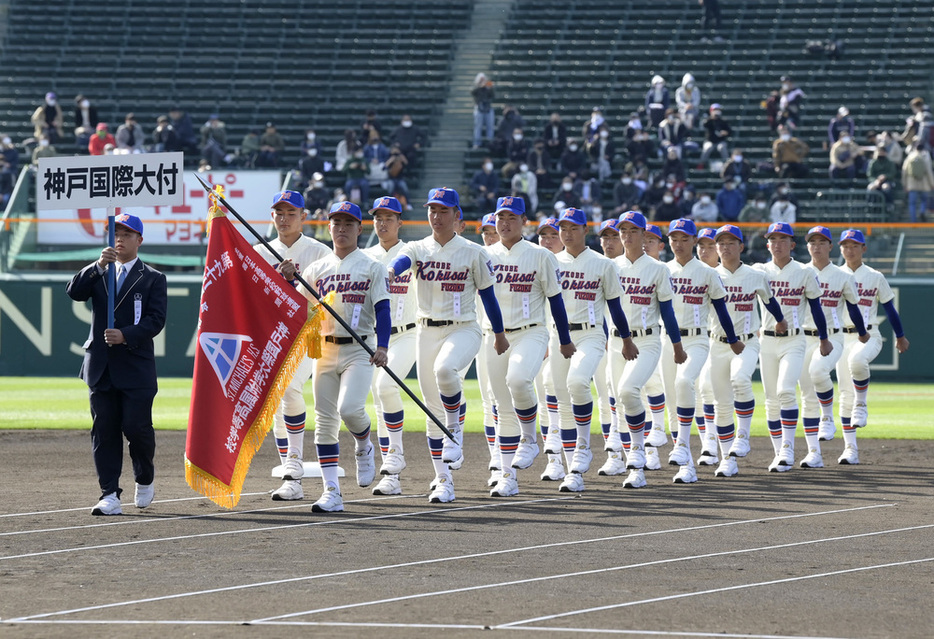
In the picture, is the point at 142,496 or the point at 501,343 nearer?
the point at 142,496

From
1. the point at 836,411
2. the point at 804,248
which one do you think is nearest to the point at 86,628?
the point at 836,411

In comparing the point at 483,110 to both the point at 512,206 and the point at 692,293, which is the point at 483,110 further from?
the point at 512,206

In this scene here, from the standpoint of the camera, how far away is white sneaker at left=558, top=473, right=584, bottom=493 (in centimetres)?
1164

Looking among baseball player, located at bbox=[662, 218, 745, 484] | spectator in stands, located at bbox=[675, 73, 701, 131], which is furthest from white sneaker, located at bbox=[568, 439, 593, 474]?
spectator in stands, located at bbox=[675, 73, 701, 131]

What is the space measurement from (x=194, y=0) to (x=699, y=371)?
100 ft

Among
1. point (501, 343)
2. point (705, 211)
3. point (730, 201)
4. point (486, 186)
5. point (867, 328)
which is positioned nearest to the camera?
point (501, 343)

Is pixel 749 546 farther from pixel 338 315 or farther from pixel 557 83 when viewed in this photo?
pixel 557 83

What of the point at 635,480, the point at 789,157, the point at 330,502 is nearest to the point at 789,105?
the point at 789,157

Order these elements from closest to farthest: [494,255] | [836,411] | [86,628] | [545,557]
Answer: [86,628] < [545,557] < [494,255] < [836,411]

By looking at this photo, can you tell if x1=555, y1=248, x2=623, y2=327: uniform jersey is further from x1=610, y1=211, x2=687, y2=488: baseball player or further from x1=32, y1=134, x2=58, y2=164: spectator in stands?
x1=32, y1=134, x2=58, y2=164: spectator in stands

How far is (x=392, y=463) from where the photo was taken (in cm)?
1166

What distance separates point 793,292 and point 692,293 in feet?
4.21

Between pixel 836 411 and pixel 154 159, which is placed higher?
pixel 154 159

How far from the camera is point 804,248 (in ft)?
86.1
